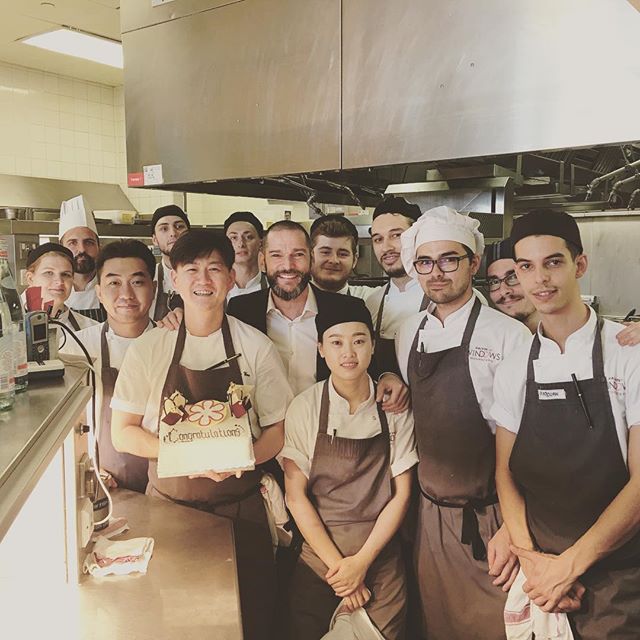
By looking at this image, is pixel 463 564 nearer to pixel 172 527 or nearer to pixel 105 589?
pixel 172 527

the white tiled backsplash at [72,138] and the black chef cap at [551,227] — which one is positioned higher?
the white tiled backsplash at [72,138]

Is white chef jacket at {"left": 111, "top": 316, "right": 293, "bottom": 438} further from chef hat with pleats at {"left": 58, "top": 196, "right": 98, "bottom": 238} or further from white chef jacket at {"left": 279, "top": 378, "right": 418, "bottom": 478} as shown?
chef hat with pleats at {"left": 58, "top": 196, "right": 98, "bottom": 238}

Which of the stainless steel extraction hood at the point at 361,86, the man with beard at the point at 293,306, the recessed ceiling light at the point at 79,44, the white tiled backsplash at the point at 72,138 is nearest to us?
the stainless steel extraction hood at the point at 361,86

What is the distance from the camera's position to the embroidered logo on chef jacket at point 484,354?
1.83 metres

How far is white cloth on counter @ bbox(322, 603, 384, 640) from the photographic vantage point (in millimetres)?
2053

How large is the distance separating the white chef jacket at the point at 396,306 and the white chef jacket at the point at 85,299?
1140 millimetres

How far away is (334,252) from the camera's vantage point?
7.62ft

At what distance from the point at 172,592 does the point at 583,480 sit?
3.38ft

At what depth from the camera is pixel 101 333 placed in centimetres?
235

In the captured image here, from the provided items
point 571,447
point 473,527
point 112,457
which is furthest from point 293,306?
point 571,447

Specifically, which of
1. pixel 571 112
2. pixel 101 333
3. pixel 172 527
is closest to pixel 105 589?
pixel 172 527

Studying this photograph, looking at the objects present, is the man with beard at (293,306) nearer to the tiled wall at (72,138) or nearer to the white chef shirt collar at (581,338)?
the white chef shirt collar at (581,338)

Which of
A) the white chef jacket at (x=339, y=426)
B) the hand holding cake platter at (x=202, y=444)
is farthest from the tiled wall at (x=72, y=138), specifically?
the hand holding cake platter at (x=202, y=444)

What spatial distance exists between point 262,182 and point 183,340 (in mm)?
575
